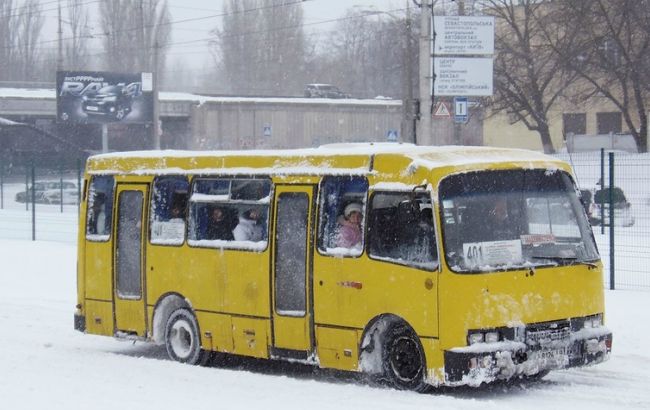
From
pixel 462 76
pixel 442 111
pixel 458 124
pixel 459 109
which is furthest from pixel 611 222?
pixel 458 124

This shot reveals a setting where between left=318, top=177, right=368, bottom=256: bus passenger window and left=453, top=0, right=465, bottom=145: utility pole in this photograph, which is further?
left=453, top=0, right=465, bottom=145: utility pole

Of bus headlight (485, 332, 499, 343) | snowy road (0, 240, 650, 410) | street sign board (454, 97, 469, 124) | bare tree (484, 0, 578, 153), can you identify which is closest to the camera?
snowy road (0, 240, 650, 410)

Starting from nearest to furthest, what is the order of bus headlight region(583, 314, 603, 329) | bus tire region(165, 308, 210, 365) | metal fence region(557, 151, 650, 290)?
1. bus headlight region(583, 314, 603, 329)
2. bus tire region(165, 308, 210, 365)
3. metal fence region(557, 151, 650, 290)

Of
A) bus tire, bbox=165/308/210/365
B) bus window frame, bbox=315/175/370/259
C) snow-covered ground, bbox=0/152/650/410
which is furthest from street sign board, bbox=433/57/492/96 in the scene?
bus window frame, bbox=315/175/370/259

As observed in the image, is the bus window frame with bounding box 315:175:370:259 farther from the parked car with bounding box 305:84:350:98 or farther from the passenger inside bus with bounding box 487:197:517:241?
the parked car with bounding box 305:84:350:98

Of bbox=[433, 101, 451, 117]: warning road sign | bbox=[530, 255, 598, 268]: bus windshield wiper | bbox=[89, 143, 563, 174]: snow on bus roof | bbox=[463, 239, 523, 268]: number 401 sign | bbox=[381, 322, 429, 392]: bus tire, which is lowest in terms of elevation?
bbox=[381, 322, 429, 392]: bus tire

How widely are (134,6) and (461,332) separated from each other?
84519mm

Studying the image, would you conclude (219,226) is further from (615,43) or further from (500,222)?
(615,43)

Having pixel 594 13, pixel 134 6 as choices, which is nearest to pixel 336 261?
pixel 594 13

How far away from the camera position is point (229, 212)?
532 inches

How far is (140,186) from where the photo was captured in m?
14.7

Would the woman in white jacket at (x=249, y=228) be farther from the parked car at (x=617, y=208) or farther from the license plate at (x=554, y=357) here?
the parked car at (x=617, y=208)

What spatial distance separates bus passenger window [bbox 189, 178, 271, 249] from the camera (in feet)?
42.9

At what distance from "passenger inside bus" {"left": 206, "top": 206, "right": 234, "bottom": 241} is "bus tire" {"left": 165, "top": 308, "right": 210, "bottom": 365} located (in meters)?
0.99
